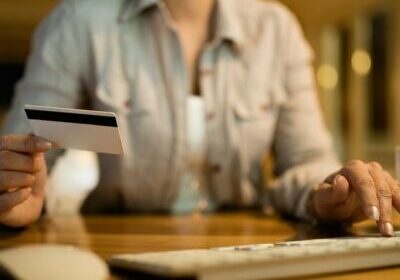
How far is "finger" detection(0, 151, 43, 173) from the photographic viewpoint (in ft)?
2.83

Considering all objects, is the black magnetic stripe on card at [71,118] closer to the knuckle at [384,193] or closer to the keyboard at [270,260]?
the keyboard at [270,260]

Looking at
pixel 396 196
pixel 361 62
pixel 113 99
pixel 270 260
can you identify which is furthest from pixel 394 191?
pixel 361 62

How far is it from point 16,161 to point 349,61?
11.9 feet

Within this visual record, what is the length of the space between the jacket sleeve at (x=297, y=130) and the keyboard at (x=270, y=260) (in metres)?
0.53

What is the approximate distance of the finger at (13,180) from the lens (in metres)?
0.87

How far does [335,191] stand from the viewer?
2.86 feet

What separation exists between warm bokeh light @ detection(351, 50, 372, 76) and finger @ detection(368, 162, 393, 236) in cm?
337

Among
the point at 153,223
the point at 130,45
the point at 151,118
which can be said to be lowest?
the point at 153,223

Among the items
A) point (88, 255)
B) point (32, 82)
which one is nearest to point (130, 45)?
point (32, 82)

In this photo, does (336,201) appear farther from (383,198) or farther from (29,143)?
(29,143)

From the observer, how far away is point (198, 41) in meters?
1.32

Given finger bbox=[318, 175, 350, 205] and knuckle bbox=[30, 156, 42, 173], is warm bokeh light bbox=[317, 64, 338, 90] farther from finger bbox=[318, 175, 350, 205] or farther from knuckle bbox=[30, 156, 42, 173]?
knuckle bbox=[30, 156, 42, 173]

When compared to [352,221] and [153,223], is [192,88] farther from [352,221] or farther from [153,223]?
[352,221]

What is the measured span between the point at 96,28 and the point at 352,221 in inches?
23.8
